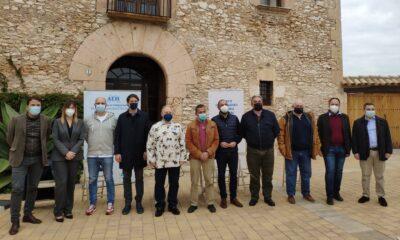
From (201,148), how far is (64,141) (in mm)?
2031

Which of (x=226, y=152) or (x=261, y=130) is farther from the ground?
(x=261, y=130)

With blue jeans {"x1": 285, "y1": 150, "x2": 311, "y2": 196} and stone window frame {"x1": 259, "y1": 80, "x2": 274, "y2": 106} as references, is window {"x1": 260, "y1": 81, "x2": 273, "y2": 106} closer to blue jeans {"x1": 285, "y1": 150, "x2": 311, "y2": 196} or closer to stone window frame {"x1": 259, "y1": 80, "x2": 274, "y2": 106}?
stone window frame {"x1": 259, "y1": 80, "x2": 274, "y2": 106}

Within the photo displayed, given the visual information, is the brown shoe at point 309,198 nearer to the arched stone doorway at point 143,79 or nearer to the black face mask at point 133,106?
the black face mask at point 133,106

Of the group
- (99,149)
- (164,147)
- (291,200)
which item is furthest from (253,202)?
(99,149)

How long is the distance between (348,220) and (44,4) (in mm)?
8063

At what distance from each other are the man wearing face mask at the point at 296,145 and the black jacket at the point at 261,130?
9.6 inches

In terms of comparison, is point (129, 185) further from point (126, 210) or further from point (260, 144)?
point (260, 144)

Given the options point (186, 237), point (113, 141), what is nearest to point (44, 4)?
point (113, 141)

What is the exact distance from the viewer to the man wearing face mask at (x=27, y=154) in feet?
14.4

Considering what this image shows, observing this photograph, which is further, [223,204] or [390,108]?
[390,108]

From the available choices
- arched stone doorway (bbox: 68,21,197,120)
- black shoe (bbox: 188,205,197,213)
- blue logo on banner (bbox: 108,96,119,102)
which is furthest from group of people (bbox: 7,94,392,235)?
arched stone doorway (bbox: 68,21,197,120)

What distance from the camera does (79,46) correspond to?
8.43 meters

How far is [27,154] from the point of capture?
4.49m

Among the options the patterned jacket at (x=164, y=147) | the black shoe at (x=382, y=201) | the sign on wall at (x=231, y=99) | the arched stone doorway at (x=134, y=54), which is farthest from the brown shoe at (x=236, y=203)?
the arched stone doorway at (x=134, y=54)
